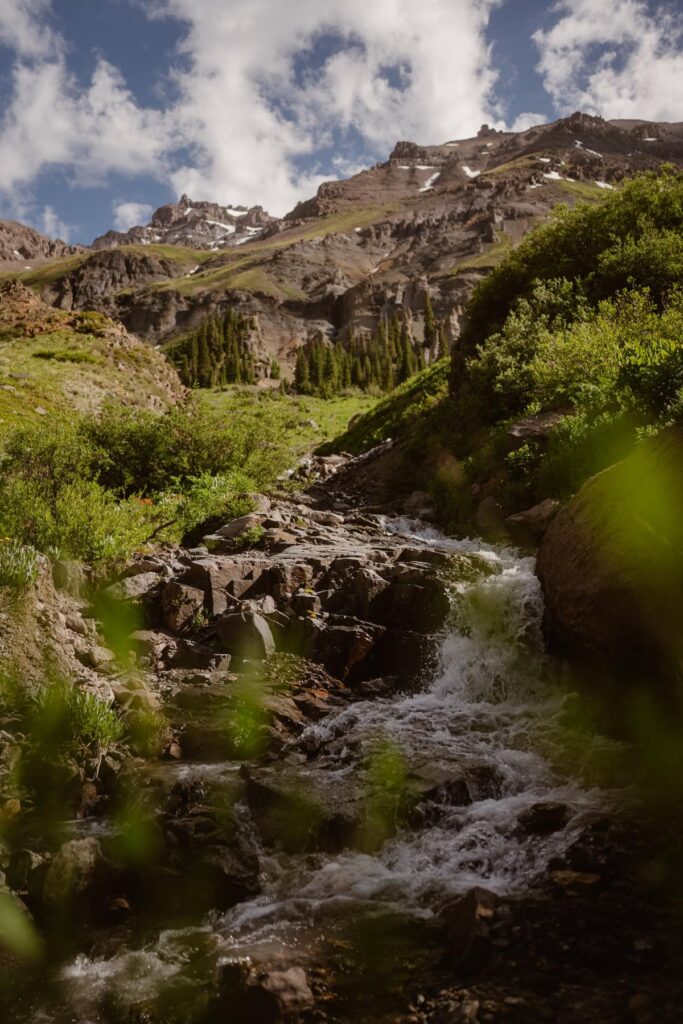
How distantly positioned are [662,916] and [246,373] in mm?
96494

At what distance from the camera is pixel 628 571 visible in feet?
30.6

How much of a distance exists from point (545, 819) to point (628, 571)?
392cm

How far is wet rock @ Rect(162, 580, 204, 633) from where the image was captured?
38.8 feet

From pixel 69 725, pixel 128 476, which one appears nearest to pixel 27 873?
pixel 69 725

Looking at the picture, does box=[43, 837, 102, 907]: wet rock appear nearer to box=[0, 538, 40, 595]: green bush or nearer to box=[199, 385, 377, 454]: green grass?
box=[0, 538, 40, 595]: green bush

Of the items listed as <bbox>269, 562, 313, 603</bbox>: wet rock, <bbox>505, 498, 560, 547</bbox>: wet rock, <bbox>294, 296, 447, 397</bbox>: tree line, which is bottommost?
<bbox>269, 562, 313, 603</bbox>: wet rock

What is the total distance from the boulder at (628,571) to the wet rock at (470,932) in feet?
15.4

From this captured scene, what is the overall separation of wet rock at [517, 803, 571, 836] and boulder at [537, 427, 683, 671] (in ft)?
9.37

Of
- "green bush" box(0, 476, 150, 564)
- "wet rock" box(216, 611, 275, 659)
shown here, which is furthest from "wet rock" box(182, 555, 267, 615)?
"green bush" box(0, 476, 150, 564)

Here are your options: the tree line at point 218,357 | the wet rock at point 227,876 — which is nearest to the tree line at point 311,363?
the tree line at point 218,357

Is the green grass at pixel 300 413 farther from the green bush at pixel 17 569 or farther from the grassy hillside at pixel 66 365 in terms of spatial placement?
the green bush at pixel 17 569

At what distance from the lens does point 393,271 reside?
187 m

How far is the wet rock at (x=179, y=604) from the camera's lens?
11836 millimetres

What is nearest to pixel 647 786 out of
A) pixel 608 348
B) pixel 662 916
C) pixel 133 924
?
pixel 662 916
